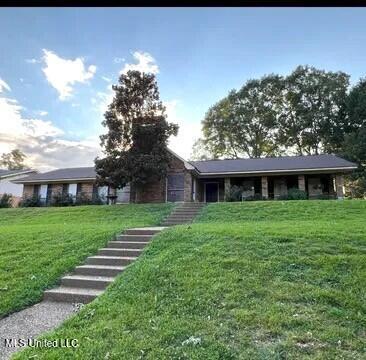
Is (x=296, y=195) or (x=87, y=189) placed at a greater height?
(x=87, y=189)

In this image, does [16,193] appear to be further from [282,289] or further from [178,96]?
[282,289]

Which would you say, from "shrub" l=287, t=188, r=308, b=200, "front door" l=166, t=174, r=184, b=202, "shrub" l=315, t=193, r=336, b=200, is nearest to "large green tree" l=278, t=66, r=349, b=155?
"shrub" l=315, t=193, r=336, b=200

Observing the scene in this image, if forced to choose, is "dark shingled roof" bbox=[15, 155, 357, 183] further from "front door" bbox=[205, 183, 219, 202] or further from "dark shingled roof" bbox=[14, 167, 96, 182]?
"front door" bbox=[205, 183, 219, 202]

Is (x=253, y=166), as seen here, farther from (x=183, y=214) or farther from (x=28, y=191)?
(x=28, y=191)

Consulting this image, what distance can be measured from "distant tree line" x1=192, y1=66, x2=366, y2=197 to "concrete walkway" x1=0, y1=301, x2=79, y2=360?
3372 centimetres

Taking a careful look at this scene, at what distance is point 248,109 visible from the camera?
4109 cm

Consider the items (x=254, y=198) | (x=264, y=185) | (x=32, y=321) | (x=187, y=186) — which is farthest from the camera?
(x=264, y=185)

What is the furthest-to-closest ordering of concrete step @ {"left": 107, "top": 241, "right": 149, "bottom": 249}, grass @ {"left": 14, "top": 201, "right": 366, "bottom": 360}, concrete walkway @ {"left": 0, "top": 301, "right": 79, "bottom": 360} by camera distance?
concrete step @ {"left": 107, "top": 241, "right": 149, "bottom": 249}
concrete walkway @ {"left": 0, "top": 301, "right": 79, "bottom": 360}
grass @ {"left": 14, "top": 201, "right": 366, "bottom": 360}

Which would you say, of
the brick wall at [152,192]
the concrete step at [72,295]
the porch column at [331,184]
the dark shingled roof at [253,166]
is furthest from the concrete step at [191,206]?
the concrete step at [72,295]

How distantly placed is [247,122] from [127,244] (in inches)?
1326

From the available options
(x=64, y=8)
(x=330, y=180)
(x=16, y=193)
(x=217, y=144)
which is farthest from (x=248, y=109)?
(x=64, y=8)

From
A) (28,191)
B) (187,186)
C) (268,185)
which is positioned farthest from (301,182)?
(28,191)

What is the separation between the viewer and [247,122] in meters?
40.6

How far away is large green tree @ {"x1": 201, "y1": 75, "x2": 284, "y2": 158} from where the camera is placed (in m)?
40.1
